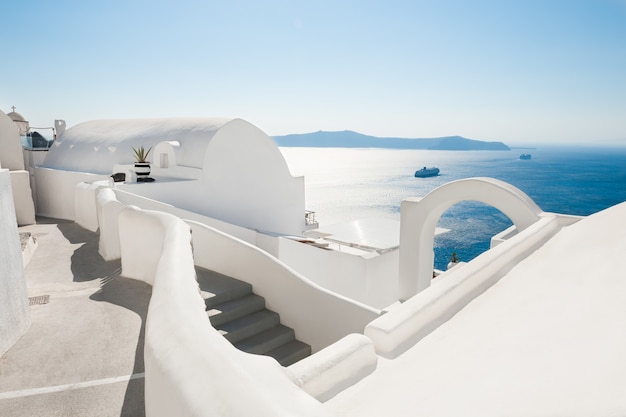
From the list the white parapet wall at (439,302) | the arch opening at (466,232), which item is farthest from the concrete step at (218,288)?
the arch opening at (466,232)

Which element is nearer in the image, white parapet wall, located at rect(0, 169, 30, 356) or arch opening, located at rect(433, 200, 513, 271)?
white parapet wall, located at rect(0, 169, 30, 356)

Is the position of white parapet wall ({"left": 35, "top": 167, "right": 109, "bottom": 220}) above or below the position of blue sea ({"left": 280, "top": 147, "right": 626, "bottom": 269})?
above

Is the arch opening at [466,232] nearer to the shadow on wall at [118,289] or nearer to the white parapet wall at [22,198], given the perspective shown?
the white parapet wall at [22,198]

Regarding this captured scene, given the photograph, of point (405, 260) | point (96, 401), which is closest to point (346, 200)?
point (405, 260)

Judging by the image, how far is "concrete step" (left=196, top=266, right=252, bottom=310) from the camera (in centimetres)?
649

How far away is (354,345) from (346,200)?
3842 inches

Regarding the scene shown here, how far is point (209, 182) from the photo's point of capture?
1591 centimetres

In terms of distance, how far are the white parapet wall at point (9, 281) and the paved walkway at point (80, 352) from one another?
0.17m

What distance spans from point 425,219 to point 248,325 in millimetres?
5609

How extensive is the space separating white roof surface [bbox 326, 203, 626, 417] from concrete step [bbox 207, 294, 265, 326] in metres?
3.56

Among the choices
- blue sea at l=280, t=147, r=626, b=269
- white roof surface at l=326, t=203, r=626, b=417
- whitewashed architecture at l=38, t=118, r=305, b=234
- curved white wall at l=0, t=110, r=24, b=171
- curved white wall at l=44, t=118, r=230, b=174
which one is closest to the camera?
white roof surface at l=326, t=203, r=626, b=417

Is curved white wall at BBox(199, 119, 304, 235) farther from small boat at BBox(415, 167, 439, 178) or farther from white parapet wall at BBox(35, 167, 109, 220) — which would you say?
small boat at BBox(415, 167, 439, 178)

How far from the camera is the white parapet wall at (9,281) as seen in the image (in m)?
4.67

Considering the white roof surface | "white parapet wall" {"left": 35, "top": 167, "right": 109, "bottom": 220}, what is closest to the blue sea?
"white parapet wall" {"left": 35, "top": 167, "right": 109, "bottom": 220}
